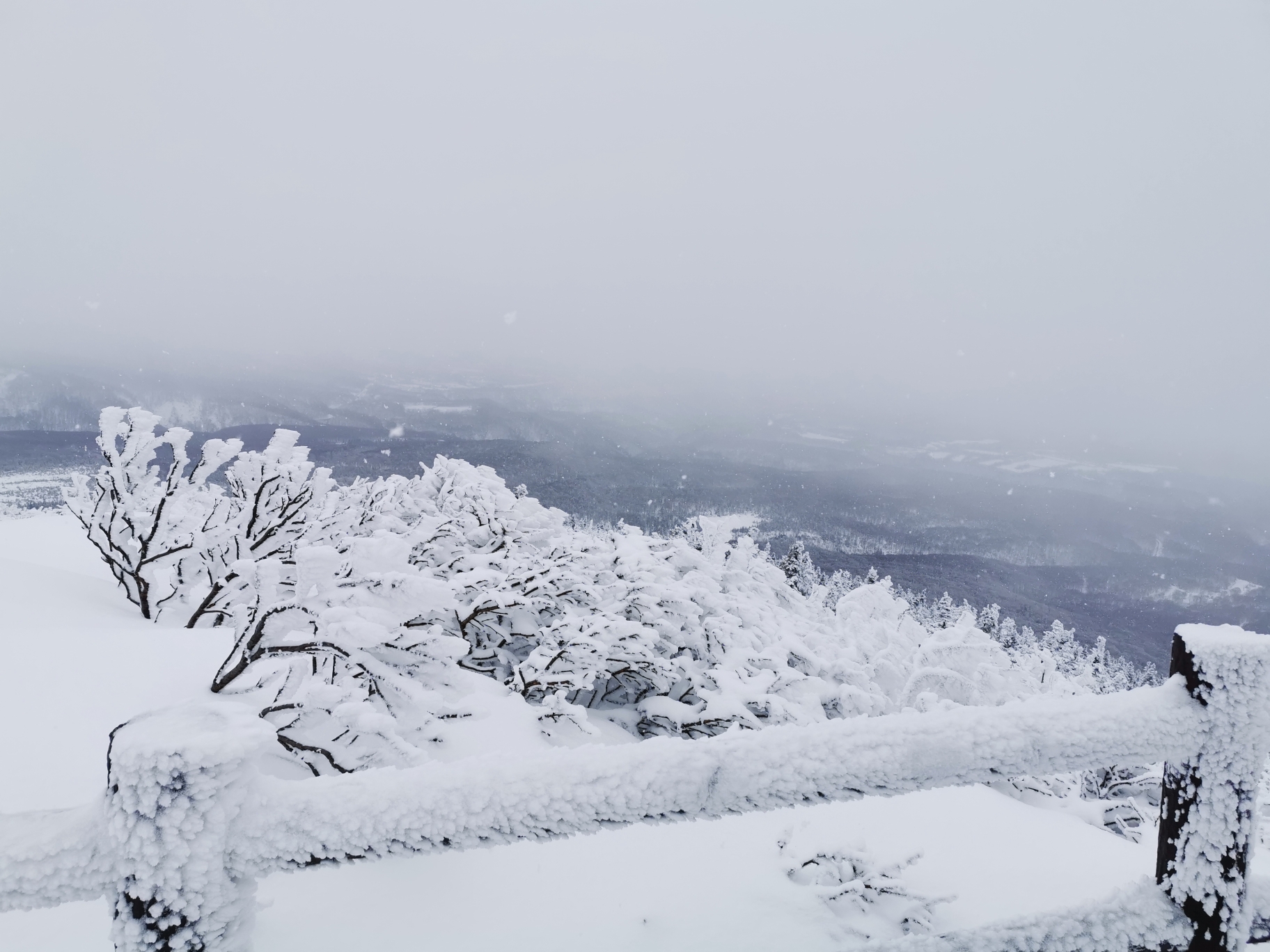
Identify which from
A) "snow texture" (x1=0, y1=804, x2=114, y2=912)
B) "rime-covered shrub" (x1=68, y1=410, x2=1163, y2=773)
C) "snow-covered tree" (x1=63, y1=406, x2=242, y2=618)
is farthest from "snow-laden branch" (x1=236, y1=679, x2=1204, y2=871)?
"snow-covered tree" (x1=63, y1=406, x2=242, y2=618)

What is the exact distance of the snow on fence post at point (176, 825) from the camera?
0.87 metres

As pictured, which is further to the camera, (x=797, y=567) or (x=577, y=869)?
(x=797, y=567)

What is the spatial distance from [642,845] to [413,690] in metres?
1.54

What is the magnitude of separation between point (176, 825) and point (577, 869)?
6.47 ft

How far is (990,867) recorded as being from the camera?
279cm

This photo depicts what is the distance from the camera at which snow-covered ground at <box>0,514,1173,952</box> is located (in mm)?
2074

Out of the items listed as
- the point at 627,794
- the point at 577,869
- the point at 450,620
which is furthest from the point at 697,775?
the point at 450,620

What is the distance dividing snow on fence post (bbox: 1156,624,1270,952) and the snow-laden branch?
0.06 m

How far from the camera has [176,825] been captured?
88cm

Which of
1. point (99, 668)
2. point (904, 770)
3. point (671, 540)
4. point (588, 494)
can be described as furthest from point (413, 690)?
point (588, 494)

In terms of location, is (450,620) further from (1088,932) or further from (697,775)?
(1088,932)

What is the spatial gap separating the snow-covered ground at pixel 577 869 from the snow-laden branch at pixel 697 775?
40.5 inches

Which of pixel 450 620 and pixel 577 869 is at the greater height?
pixel 577 869

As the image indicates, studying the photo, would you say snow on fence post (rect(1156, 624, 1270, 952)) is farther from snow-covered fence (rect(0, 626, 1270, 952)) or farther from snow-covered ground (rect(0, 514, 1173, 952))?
snow-covered ground (rect(0, 514, 1173, 952))
